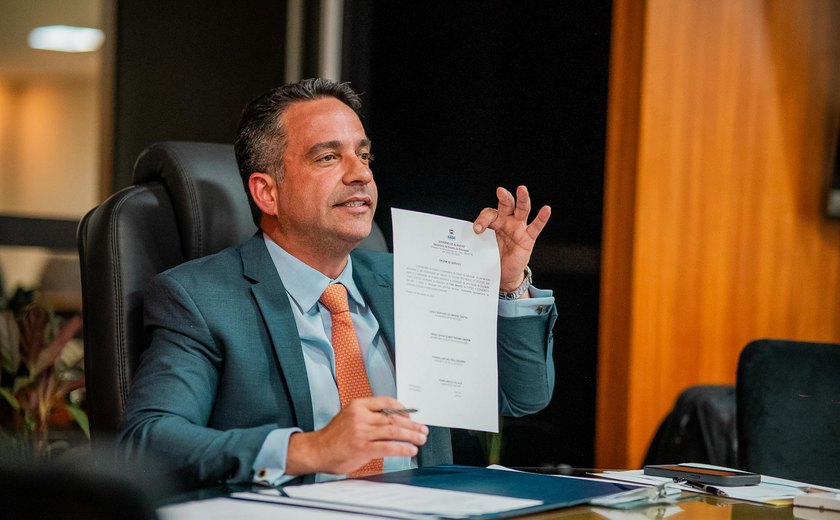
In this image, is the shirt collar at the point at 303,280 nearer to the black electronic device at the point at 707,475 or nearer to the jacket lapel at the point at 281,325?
the jacket lapel at the point at 281,325

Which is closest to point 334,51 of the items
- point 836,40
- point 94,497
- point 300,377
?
point 836,40

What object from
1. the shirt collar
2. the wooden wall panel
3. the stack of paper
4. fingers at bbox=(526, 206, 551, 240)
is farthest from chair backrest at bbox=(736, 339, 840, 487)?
the wooden wall panel

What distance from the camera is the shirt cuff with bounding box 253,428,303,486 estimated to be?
123 cm

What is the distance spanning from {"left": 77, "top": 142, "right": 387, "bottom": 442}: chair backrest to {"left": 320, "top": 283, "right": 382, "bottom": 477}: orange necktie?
30 centimetres

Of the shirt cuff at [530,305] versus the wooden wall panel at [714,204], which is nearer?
the shirt cuff at [530,305]

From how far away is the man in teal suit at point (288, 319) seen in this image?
134 cm

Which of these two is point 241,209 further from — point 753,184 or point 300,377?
point 753,184

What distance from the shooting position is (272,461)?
1243 millimetres

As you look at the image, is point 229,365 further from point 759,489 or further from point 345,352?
point 759,489

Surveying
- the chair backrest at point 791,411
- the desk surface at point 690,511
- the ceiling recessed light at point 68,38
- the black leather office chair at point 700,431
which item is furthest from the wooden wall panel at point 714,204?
the ceiling recessed light at point 68,38

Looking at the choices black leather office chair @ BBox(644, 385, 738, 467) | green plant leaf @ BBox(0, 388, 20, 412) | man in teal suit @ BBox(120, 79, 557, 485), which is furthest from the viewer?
black leather office chair @ BBox(644, 385, 738, 467)

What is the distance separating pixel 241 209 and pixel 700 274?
1940 mm

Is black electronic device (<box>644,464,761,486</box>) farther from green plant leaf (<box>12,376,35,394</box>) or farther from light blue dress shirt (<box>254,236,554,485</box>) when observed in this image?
green plant leaf (<box>12,376,35,394</box>)

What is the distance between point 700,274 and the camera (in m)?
3.30
